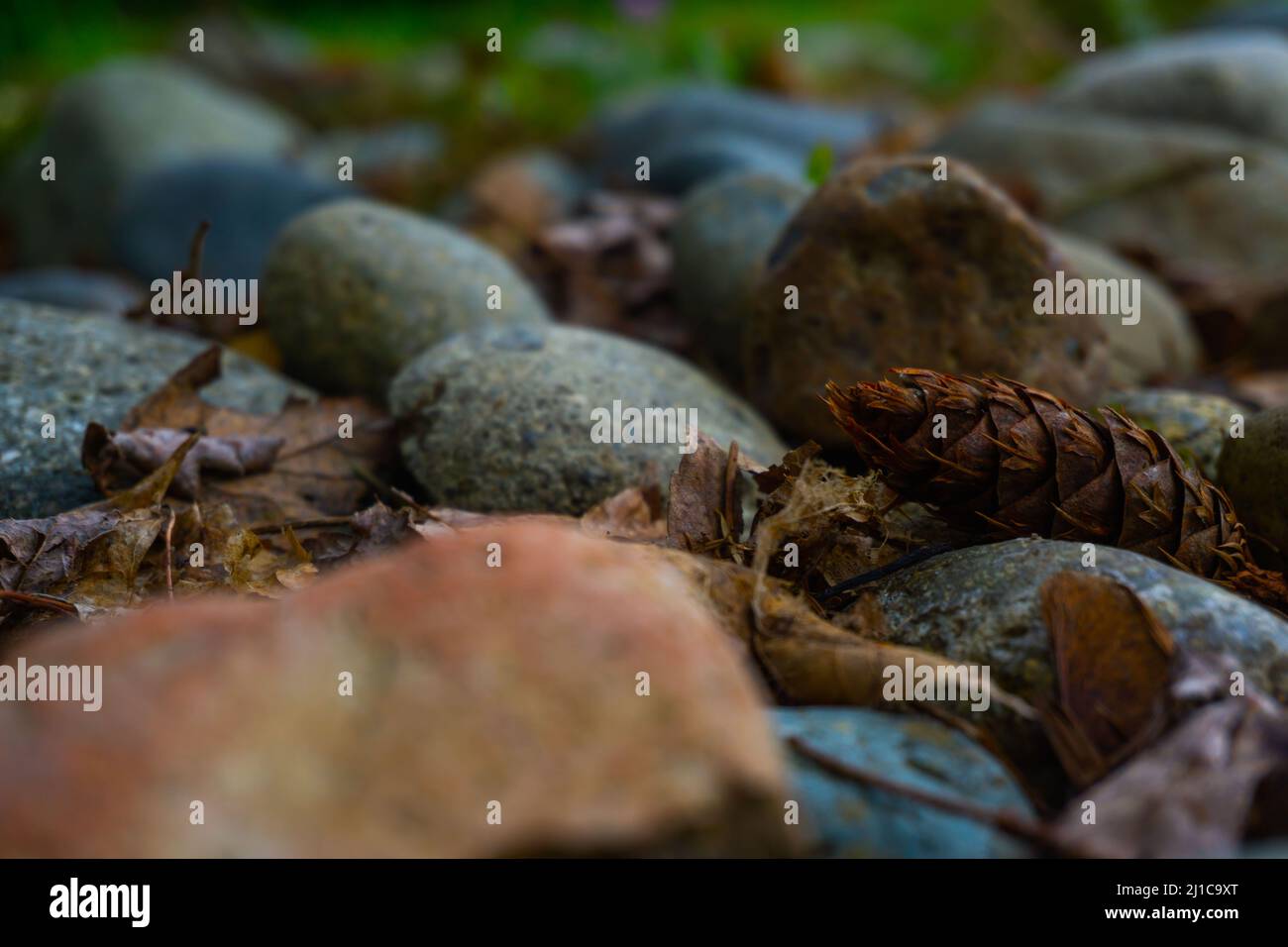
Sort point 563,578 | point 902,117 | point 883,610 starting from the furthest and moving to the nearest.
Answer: point 902,117
point 883,610
point 563,578

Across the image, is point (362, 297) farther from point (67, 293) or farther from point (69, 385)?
point (67, 293)

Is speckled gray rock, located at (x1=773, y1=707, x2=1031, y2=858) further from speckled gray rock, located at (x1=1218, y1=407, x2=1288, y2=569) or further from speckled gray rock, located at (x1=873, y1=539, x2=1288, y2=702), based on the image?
speckled gray rock, located at (x1=1218, y1=407, x2=1288, y2=569)

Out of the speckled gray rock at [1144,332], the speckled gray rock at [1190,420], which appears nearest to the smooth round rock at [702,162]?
the speckled gray rock at [1144,332]

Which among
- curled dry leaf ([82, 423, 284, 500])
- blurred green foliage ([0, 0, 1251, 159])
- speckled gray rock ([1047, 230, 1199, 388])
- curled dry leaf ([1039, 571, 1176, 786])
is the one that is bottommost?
curled dry leaf ([1039, 571, 1176, 786])

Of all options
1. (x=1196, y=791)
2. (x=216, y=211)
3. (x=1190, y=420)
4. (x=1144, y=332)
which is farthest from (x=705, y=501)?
(x=216, y=211)

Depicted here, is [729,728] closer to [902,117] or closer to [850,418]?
[850,418]

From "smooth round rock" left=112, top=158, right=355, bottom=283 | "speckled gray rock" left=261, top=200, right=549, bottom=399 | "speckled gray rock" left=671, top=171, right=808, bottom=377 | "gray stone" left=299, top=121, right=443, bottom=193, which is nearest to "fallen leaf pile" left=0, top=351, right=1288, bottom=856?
"speckled gray rock" left=261, top=200, right=549, bottom=399

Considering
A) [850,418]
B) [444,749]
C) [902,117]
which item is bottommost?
[444,749]

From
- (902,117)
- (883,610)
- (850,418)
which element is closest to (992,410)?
(850,418)
